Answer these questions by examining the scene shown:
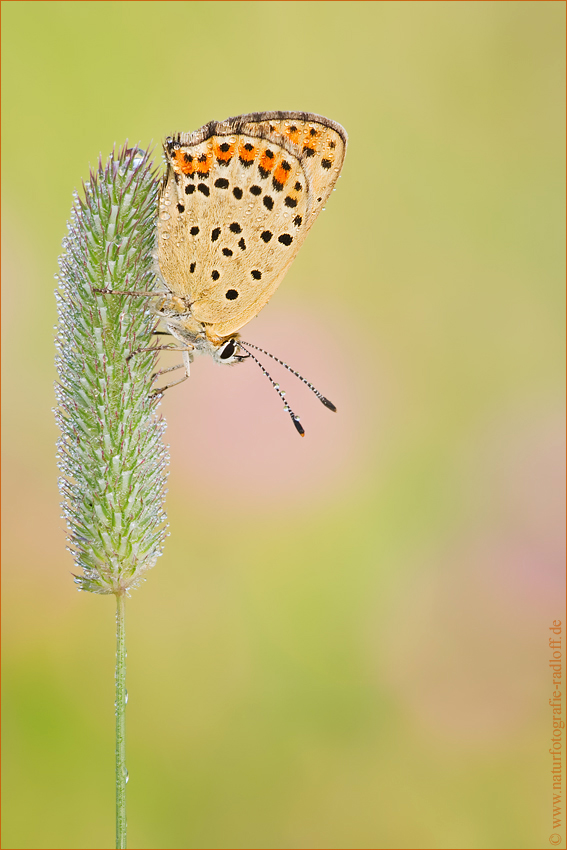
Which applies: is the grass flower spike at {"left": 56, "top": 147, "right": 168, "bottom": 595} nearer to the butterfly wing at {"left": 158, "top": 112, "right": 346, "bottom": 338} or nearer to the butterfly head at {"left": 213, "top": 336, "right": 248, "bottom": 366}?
the butterfly wing at {"left": 158, "top": 112, "right": 346, "bottom": 338}

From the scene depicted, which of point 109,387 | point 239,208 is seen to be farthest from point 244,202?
point 109,387

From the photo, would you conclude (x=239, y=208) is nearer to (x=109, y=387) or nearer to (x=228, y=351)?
(x=228, y=351)

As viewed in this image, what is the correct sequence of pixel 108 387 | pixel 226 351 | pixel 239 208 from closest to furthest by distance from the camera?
pixel 108 387, pixel 239 208, pixel 226 351

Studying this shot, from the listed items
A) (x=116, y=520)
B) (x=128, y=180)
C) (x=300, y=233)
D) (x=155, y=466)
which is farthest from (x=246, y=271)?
(x=116, y=520)

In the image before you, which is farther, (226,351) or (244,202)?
(226,351)

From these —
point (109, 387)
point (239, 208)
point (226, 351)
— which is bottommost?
point (109, 387)

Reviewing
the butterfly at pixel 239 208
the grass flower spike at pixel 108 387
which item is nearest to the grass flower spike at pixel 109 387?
the grass flower spike at pixel 108 387

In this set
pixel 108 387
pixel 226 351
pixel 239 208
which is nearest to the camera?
pixel 108 387

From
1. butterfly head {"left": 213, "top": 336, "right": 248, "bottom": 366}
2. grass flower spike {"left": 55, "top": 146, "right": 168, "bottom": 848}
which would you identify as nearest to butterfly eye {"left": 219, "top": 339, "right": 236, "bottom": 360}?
butterfly head {"left": 213, "top": 336, "right": 248, "bottom": 366}
